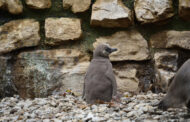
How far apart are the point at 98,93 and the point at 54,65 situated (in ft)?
2.43

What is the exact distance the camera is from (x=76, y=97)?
318 centimetres

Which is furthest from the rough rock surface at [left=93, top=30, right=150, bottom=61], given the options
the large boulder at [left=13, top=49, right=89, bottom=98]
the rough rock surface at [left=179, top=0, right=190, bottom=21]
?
the rough rock surface at [left=179, top=0, right=190, bottom=21]

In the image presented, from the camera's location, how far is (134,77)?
10.5 ft

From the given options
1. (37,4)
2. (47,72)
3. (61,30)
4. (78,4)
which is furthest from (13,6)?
(47,72)

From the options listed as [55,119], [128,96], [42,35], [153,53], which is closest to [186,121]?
[55,119]

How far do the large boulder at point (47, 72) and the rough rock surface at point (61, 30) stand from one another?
149 millimetres

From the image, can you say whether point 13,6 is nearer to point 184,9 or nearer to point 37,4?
point 37,4

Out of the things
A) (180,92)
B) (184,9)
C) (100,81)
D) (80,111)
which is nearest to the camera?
(180,92)

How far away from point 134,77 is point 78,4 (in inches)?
44.4

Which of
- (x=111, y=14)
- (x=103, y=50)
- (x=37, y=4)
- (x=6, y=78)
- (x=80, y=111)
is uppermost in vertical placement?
(x=37, y=4)

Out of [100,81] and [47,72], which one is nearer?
[100,81]

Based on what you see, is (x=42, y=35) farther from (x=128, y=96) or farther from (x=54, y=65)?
(x=128, y=96)

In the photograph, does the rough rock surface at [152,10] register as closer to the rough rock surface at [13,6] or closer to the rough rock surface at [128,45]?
the rough rock surface at [128,45]

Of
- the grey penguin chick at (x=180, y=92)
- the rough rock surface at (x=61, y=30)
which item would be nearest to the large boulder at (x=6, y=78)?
the rough rock surface at (x=61, y=30)
